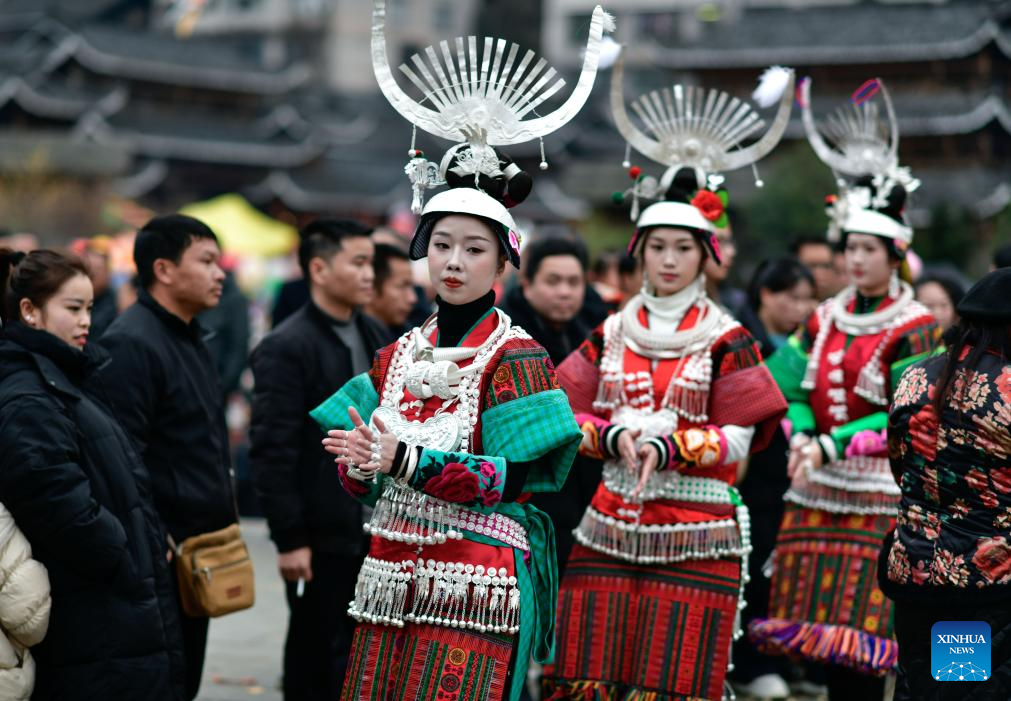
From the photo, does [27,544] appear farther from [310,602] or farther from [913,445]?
[913,445]

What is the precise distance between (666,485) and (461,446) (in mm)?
1231

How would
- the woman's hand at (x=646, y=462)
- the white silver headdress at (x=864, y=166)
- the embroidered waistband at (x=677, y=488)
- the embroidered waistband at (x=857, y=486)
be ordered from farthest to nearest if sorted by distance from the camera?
the white silver headdress at (x=864, y=166) → the embroidered waistband at (x=857, y=486) → the embroidered waistband at (x=677, y=488) → the woman's hand at (x=646, y=462)

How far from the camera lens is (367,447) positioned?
3.83m

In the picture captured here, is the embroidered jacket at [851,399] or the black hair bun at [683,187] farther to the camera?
the embroidered jacket at [851,399]

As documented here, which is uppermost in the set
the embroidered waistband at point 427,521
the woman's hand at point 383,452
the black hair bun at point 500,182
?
the black hair bun at point 500,182

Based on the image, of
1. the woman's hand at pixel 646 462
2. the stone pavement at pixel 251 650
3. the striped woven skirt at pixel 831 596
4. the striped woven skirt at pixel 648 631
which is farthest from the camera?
the stone pavement at pixel 251 650

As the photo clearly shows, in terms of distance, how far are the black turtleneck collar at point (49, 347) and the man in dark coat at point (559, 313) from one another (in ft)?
7.32

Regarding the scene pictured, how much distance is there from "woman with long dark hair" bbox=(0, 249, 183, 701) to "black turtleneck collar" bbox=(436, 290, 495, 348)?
110 centimetres

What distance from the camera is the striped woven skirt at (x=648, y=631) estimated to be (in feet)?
16.0

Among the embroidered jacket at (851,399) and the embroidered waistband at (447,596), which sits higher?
the embroidered jacket at (851,399)

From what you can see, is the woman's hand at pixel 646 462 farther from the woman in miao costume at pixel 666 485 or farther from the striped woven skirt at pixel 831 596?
the striped woven skirt at pixel 831 596

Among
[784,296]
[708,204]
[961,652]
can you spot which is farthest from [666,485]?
[784,296]

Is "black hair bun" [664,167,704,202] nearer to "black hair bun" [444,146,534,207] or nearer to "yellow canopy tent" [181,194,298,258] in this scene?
"black hair bun" [444,146,534,207]

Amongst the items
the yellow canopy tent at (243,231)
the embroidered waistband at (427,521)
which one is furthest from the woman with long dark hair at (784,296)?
the yellow canopy tent at (243,231)
